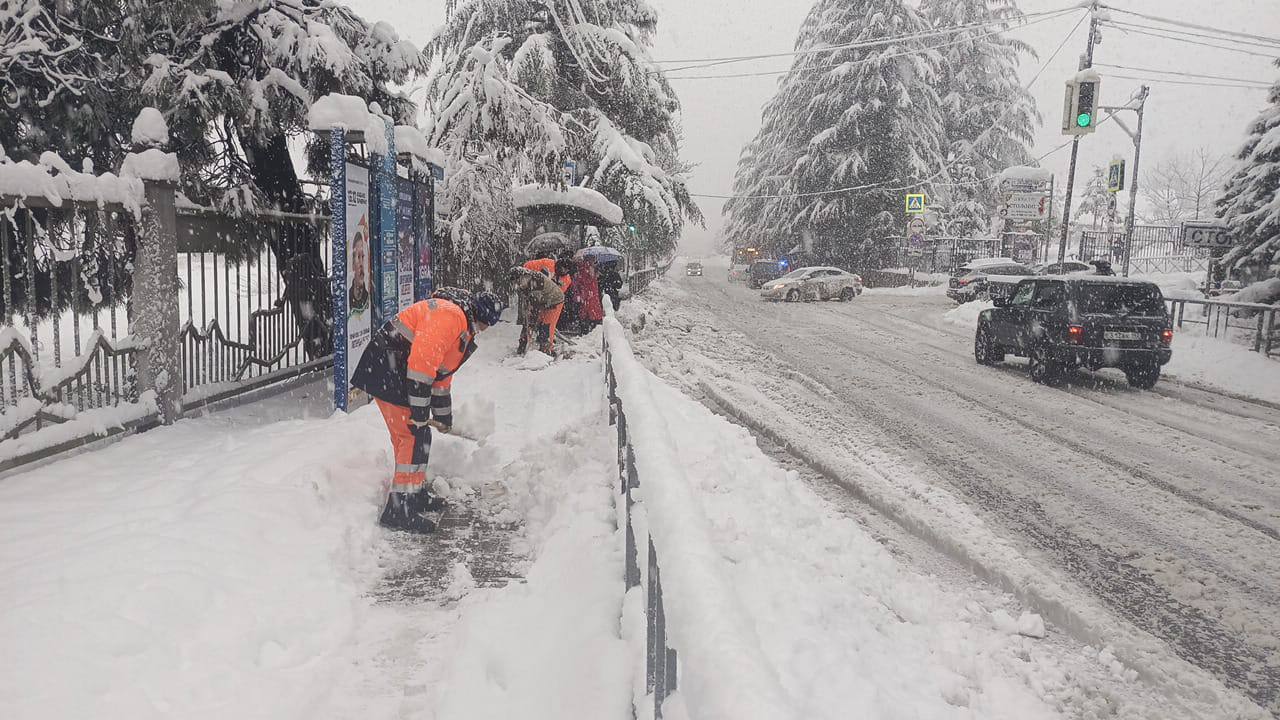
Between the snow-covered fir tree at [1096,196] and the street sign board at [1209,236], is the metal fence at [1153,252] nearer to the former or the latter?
Answer: the street sign board at [1209,236]

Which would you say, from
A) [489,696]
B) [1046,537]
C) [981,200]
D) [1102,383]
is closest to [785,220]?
[981,200]

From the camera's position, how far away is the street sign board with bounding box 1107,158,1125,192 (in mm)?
30359

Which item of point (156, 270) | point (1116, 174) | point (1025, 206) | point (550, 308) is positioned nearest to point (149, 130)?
point (156, 270)

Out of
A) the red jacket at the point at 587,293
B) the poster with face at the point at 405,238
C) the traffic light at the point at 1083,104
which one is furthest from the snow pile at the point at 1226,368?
the poster with face at the point at 405,238

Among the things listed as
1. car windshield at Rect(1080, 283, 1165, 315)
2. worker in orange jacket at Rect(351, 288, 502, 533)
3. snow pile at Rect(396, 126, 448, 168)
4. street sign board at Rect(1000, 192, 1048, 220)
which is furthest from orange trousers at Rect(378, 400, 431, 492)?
street sign board at Rect(1000, 192, 1048, 220)

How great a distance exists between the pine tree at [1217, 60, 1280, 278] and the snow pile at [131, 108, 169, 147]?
18.8 metres

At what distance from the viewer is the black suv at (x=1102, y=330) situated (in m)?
12.1

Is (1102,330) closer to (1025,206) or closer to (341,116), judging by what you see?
(341,116)

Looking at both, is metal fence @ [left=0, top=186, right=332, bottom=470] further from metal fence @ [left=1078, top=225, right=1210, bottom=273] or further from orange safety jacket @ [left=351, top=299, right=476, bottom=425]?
metal fence @ [left=1078, top=225, right=1210, bottom=273]

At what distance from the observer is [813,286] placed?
3212cm

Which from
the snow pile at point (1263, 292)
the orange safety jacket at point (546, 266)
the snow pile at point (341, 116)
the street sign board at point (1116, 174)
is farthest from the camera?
the street sign board at point (1116, 174)

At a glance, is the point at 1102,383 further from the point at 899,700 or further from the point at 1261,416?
the point at 899,700

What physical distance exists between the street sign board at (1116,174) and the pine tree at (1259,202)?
39.1 feet

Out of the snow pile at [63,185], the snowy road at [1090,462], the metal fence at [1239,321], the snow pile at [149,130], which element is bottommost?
the snowy road at [1090,462]
